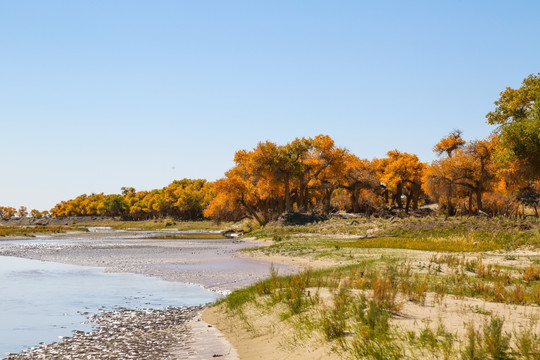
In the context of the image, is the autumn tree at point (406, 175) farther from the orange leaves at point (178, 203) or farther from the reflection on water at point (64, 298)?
the reflection on water at point (64, 298)

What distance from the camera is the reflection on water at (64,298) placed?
12945 millimetres

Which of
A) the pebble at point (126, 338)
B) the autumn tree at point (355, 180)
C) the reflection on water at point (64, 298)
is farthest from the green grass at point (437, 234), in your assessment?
the autumn tree at point (355, 180)

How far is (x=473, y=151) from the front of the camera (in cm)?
6031

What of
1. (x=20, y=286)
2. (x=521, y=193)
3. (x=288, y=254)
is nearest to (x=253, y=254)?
(x=288, y=254)

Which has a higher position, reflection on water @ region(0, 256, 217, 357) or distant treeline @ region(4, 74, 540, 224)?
distant treeline @ region(4, 74, 540, 224)

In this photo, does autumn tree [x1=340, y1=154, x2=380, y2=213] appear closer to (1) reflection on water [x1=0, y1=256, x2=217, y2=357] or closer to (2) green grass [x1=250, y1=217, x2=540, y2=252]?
(2) green grass [x1=250, y1=217, x2=540, y2=252]

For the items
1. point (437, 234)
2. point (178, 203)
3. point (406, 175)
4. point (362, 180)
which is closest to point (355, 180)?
point (362, 180)

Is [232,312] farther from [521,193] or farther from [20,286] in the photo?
→ [521,193]

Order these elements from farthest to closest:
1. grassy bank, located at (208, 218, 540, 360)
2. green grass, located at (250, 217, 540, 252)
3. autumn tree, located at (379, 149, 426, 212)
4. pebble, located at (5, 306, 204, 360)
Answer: autumn tree, located at (379, 149, 426, 212) < green grass, located at (250, 217, 540, 252) < pebble, located at (5, 306, 204, 360) < grassy bank, located at (208, 218, 540, 360)

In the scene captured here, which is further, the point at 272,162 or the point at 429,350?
the point at 272,162

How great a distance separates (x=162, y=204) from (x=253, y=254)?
12756 cm

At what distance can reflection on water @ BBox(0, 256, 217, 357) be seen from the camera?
12.9 m

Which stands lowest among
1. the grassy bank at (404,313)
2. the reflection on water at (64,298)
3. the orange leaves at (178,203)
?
the reflection on water at (64,298)

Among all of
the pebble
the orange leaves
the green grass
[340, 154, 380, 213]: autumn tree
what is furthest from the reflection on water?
the orange leaves
